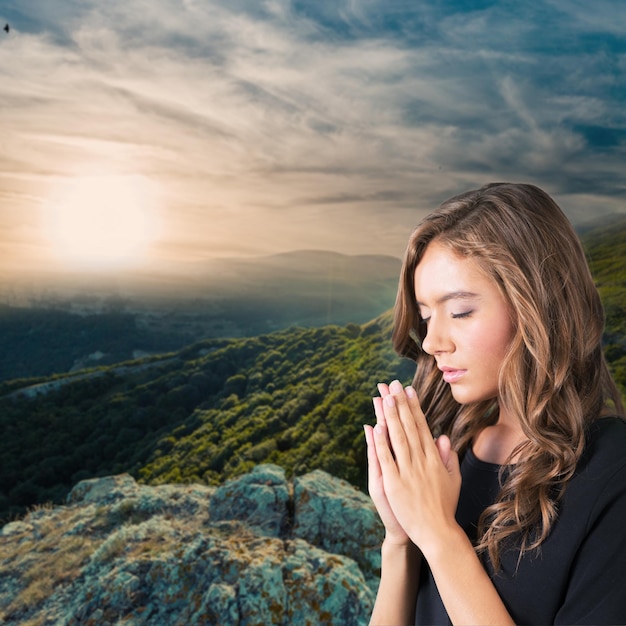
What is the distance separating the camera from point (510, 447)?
6.88ft

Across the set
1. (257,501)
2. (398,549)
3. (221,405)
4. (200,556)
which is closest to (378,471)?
(398,549)

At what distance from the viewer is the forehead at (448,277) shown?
72.2 inches

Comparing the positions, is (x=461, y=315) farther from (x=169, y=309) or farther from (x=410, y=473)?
(x=169, y=309)

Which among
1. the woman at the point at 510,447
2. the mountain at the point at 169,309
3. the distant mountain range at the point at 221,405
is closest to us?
the woman at the point at 510,447

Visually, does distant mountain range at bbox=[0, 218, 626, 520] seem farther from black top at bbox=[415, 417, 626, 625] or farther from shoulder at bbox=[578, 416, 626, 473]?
black top at bbox=[415, 417, 626, 625]

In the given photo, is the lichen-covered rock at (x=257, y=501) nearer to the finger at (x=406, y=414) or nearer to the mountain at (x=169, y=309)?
the finger at (x=406, y=414)

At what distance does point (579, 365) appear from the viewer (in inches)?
72.1

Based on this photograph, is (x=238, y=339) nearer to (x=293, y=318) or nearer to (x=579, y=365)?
(x=293, y=318)

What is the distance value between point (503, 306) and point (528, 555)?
77 cm

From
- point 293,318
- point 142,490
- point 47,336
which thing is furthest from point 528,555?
point 47,336

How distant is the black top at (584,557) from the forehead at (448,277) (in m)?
0.57

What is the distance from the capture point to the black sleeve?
1.44 meters

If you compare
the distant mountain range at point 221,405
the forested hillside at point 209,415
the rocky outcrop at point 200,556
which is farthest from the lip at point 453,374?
the forested hillside at point 209,415

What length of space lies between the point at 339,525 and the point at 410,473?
3772mm
